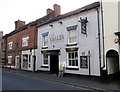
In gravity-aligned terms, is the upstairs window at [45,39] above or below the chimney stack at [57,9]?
below

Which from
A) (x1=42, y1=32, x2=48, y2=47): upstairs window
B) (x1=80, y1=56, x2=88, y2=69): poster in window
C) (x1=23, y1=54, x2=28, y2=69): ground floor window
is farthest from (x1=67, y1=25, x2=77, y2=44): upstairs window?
(x1=23, y1=54, x2=28, y2=69): ground floor window

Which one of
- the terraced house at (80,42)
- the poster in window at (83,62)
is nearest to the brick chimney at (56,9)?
the terraced house at (80,42)

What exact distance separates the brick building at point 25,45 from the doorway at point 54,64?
3812 millimetres

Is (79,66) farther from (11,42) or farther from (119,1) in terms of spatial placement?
(11,42)

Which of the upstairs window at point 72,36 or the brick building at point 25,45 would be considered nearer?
the upstairs window at point 72,36

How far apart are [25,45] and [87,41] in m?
11.9

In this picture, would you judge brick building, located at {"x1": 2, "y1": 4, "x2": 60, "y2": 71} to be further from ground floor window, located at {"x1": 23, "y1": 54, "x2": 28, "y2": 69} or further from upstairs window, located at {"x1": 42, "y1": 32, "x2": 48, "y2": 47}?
upstairs window, located at {"x1": 42, "y1": 32, "x2": 48, "y2": 47}

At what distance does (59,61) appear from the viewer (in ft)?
44.5

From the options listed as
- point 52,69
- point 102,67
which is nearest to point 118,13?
point 102,67

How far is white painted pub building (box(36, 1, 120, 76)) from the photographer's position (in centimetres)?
983

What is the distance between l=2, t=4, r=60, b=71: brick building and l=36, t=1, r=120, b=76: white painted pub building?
3.57m

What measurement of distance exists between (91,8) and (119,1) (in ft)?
7.61

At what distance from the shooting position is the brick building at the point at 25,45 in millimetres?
17859

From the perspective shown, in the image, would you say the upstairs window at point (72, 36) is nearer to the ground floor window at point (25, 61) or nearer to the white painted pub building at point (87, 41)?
the white painted pub building at point (87, 41)
